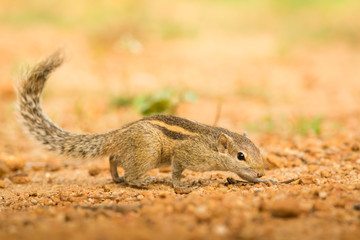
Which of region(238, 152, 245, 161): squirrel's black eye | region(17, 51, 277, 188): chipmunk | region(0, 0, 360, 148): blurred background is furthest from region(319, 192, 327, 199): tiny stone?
A: region(0, 0, 360, 148): blurred background

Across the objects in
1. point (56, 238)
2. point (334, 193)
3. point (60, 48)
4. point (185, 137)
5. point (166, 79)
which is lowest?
point (56, 238)

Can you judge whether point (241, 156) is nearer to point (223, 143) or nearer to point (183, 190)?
point (223, 143)

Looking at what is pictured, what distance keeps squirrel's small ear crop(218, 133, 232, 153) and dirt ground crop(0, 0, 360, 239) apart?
42cm

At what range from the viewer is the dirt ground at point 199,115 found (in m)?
3.00

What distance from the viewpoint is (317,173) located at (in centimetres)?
504

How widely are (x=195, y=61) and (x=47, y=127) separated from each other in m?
9.45

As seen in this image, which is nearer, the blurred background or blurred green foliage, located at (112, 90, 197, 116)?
blurred green foliage, located at (112, 90, 197, 116)

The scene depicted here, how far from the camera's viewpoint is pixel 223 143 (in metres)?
5.09

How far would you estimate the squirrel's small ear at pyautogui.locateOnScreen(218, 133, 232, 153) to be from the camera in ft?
16.5

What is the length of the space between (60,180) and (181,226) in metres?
3.21

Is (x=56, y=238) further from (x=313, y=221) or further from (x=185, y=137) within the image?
(x=185, y=137)

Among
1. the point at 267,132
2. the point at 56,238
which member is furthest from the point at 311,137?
the point at 56,238

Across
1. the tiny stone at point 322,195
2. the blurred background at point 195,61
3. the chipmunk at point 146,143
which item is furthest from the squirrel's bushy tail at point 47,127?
the tiny stone at point 322,195

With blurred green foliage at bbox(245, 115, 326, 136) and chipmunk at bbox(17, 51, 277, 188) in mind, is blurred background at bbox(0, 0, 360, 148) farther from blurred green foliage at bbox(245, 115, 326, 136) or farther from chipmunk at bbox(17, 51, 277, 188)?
chipmunk at bbox(17, 51, 277, 188)
